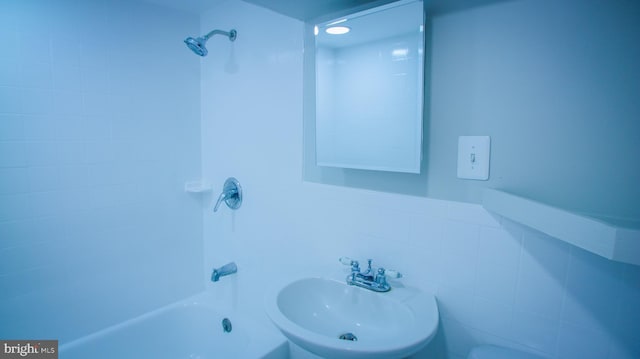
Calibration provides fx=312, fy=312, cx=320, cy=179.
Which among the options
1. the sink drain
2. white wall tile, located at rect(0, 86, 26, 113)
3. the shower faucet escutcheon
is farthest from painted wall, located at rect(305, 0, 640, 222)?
white wall tile, located at rect(0, 86, 26, 113)

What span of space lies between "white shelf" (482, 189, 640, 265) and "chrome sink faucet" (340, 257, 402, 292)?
0.41 m

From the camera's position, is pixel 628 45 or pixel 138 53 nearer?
pixel 628 45

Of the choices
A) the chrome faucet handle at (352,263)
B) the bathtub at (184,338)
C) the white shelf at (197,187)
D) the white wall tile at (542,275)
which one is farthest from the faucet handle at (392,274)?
the white shelf at (197,187)

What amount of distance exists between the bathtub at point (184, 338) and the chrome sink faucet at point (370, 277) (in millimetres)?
599

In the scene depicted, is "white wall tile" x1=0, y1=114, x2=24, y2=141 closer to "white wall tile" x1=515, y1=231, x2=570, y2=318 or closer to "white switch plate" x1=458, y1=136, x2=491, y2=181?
"white switch plate" x1=458, y1=136, x2=491, y2=181

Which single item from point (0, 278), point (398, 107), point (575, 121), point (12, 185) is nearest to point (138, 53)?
point (12, 185)

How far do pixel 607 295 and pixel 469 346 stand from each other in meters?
0.42

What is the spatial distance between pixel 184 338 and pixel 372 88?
1.77 metres

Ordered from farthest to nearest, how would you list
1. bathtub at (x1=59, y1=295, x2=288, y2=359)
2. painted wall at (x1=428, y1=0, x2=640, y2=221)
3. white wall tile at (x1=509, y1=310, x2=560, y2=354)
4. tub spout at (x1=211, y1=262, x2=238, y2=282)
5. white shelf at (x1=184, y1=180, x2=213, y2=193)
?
white shelf at (x1=184, y1=180, x2=213, y2=193) → tub spout at (x1=211, y1=262, x2=238, y2=282) → bathtub at (x1=59, y1=295, x2=288, y2=359) → white wall tile at (x1=509, y1=310, x2=560, y2=354) → painted wall at (x1=428, y1=0, x2=640, y2=221)

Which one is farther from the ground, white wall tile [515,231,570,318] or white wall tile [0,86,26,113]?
white wall tile [0,86,26,113]

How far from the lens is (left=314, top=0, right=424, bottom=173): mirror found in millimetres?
1060

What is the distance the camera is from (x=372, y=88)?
3.84 feet

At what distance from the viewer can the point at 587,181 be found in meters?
0.84

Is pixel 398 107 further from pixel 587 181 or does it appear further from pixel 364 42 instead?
pixel 587 181
